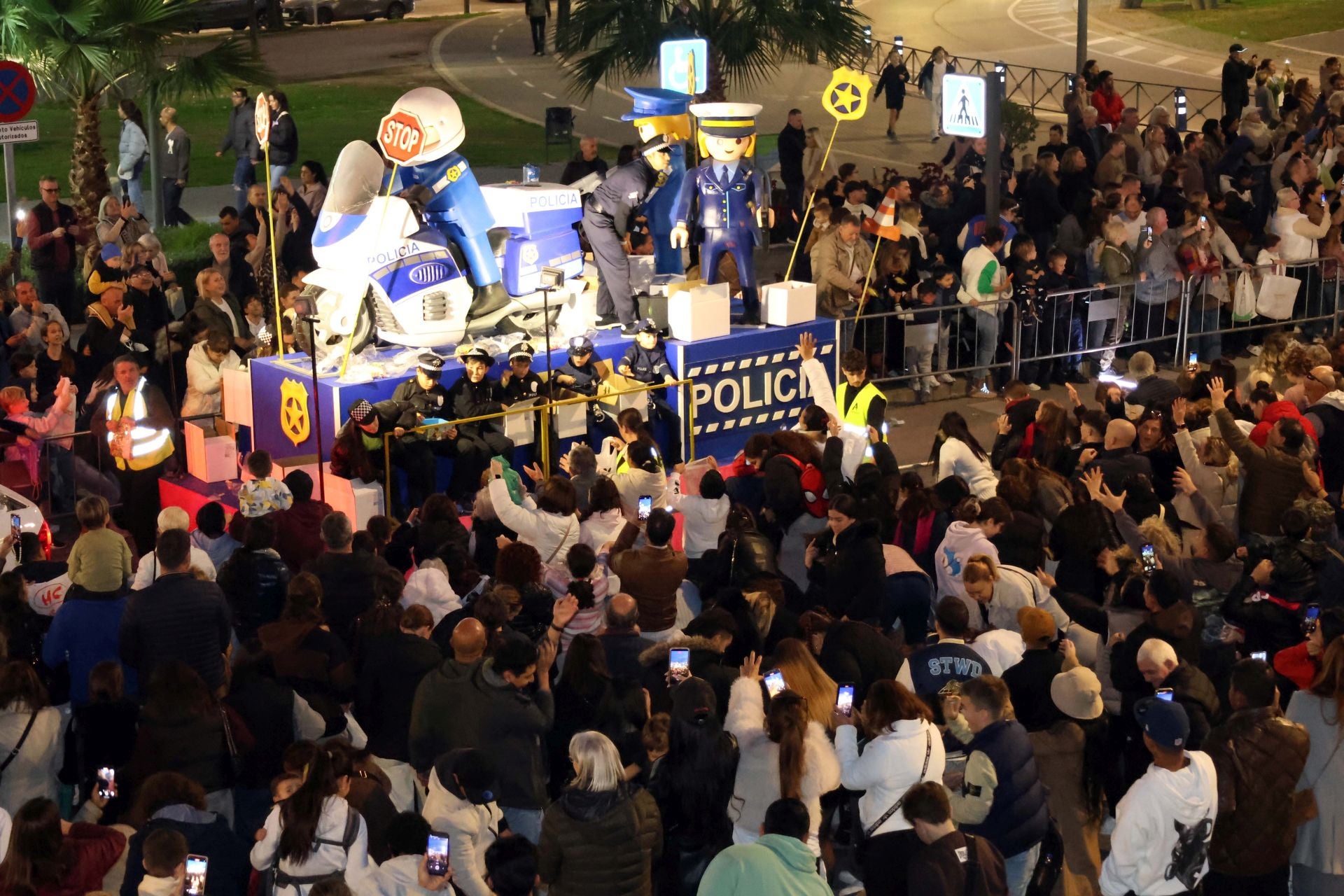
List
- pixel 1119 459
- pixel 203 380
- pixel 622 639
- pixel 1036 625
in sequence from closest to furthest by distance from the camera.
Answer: pixel 1036 625 < pixel 622 639 < pixel 1119 459 < pixel 203 380

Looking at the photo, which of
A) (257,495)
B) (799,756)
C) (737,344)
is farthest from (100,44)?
(799,756)

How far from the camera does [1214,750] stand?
24.5ft

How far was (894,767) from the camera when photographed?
285 inches

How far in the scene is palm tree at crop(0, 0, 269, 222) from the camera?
1725cm

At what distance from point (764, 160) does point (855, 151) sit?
5.38 m

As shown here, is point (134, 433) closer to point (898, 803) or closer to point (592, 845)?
point (592, 845)

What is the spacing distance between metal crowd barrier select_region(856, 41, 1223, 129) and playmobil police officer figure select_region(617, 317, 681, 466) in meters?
18.8

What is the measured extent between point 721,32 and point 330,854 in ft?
53.9

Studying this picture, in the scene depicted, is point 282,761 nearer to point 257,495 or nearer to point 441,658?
point 441,658

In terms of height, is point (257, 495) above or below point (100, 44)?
below

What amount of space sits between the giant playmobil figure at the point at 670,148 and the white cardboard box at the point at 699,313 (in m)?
0.69

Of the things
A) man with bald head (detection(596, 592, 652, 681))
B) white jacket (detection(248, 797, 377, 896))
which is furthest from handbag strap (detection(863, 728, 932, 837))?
white jacket (detection(248, 797, 377, 896))

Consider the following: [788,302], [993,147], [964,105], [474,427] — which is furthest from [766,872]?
[964,105]

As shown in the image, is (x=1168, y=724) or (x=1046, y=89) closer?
(x=1168, y=724)
